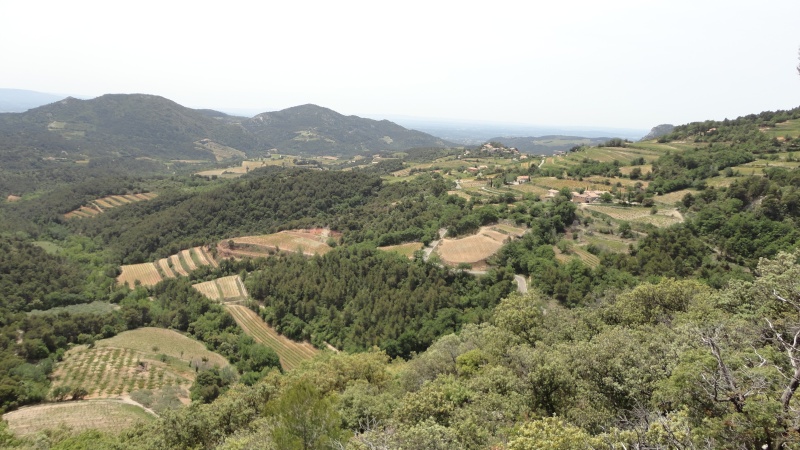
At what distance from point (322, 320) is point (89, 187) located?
488 ft

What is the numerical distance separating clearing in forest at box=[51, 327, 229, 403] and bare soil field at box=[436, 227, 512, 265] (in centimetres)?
4252

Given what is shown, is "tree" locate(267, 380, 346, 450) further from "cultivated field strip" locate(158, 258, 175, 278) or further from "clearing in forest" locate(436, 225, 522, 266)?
"cultivated field strip" locate(158, 258, 175, 278)

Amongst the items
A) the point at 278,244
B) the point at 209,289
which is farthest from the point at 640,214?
the point at 209,289

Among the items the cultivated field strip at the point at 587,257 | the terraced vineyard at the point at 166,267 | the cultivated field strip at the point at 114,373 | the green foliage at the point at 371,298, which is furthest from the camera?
the terraced vineyard at the point at 166,267

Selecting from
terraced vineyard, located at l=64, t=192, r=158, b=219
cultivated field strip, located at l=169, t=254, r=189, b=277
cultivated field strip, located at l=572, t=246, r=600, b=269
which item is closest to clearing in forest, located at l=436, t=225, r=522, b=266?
cultivated field strip, located at l=572, t=246, r=600, b=269

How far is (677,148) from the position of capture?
108 m

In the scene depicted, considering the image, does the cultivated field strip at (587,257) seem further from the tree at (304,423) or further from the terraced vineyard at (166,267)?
the terraced vineyard at (166,267)

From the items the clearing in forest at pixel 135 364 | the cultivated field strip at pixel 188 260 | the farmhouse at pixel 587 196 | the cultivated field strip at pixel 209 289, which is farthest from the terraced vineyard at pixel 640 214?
the cultivated field strip at pixel 188 260

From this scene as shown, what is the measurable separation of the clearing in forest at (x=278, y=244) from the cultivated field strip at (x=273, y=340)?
22.7 meters

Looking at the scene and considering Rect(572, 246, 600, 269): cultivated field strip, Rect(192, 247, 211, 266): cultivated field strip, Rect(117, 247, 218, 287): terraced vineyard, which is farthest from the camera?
Rect(192, 247, 211, 266): cultivated field strip

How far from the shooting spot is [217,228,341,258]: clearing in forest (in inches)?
3942

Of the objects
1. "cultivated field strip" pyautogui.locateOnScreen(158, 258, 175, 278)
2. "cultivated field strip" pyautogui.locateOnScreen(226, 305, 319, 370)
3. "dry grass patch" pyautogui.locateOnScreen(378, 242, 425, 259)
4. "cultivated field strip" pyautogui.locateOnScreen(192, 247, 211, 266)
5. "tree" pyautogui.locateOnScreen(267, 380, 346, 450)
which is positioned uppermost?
"tree" pyautogui.locateOnScreen(267, 380, 346, 450)

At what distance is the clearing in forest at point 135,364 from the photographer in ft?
176

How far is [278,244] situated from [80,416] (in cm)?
6027
